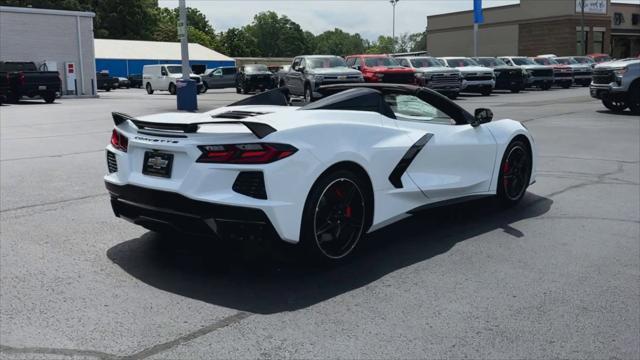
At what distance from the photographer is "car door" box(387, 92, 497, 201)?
5406 mm

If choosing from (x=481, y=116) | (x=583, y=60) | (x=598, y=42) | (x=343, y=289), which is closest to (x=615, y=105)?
(x=481, y=116)

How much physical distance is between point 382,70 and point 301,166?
21.4m

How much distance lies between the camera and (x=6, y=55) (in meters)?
33.0

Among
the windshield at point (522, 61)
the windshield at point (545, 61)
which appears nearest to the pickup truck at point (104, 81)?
the windshield at point (522, 61)

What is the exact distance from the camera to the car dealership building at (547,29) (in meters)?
62.4

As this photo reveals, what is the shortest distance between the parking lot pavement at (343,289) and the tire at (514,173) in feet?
0.56

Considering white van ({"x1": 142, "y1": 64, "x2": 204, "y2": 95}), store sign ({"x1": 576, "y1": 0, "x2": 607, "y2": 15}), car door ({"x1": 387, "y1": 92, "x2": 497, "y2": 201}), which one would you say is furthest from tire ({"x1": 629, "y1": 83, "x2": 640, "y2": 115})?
store sign ({"x1": 576, "y1": 0, "x2": 607, "y2": 15})

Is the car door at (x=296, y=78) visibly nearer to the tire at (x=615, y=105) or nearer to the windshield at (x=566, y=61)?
the tire at (x=615, y=105)

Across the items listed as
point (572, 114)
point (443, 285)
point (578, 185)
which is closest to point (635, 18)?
point (572, 114)

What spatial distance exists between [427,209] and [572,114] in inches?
566

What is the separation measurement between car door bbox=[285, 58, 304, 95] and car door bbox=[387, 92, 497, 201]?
18.4m

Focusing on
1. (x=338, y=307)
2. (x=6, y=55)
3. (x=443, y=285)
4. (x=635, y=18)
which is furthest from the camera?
(x=635, y=18)

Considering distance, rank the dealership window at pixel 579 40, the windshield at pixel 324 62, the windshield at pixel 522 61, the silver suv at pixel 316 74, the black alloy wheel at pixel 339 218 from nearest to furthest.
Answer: the black alloy wheel at pixel 339 218 → the silver suv at pixel 316 74 → the windshield at pixel 324 62 → the windshield at pixel 522 61 → the dealership window at pixel 579 40

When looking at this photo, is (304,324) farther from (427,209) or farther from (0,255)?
(0,255)
